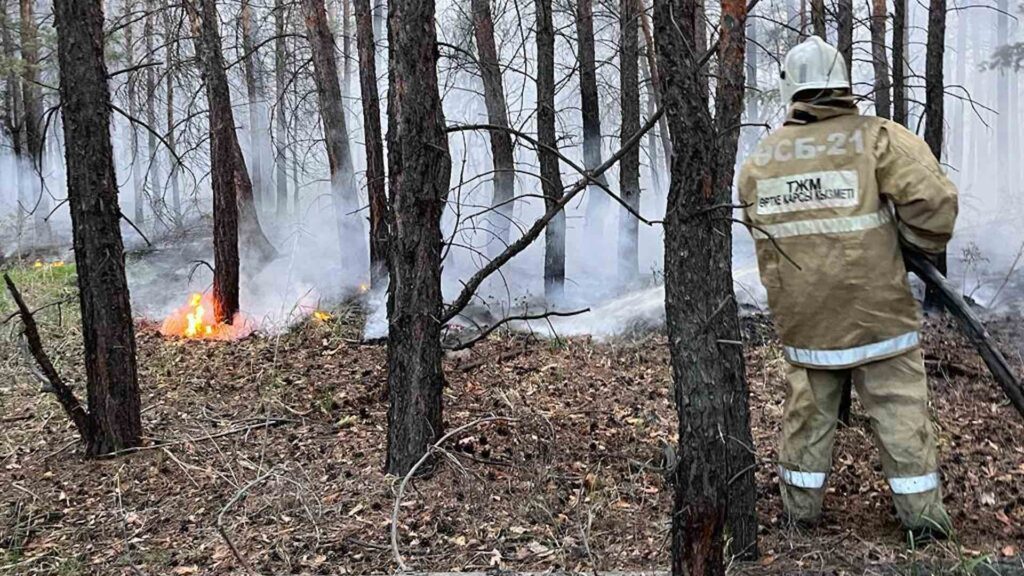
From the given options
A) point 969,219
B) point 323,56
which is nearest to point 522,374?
point 323,56

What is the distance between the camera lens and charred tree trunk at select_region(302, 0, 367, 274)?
10.6m

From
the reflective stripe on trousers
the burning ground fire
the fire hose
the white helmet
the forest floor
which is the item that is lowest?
the forest floor

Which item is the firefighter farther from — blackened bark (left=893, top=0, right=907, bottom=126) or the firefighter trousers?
blackened bark (left=893, top=0, right=907, bottom=126)

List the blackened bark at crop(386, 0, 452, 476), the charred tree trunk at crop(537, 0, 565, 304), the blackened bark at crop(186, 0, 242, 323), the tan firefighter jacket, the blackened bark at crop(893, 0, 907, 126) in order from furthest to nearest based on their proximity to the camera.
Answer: the charred tree trunk at crop(537, 0, 565, 304) → the blackened bark at crop(186, 0, 242, 323) → the blackened bark at crop(893, 0, 907, 126) → the blackened bark at crop(386, 0, 452, 476) → the tan firefighter jacket

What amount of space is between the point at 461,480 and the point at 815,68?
278 cm

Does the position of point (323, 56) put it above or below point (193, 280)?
above

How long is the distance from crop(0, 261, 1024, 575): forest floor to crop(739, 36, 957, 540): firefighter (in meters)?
0.38

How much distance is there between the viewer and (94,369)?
486 cm

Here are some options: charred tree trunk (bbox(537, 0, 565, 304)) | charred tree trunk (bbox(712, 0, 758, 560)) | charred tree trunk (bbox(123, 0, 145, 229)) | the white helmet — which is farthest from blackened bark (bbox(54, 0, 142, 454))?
charred tree trunk (bbox(537, 0, 565, 304))

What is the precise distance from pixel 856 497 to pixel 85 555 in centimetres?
393

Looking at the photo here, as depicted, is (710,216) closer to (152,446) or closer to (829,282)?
(829,282)

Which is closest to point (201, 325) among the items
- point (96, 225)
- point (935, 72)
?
point (96, 225)

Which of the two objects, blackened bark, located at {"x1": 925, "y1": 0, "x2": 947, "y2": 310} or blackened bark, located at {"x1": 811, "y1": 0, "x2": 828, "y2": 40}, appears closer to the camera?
blackened bark, located at {"x1": 811, "y1": 0, "x2": 828, "y2": 40}

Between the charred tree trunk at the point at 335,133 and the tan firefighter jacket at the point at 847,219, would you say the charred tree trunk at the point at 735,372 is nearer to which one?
the tan firefighter jacket at the point at 847,219
